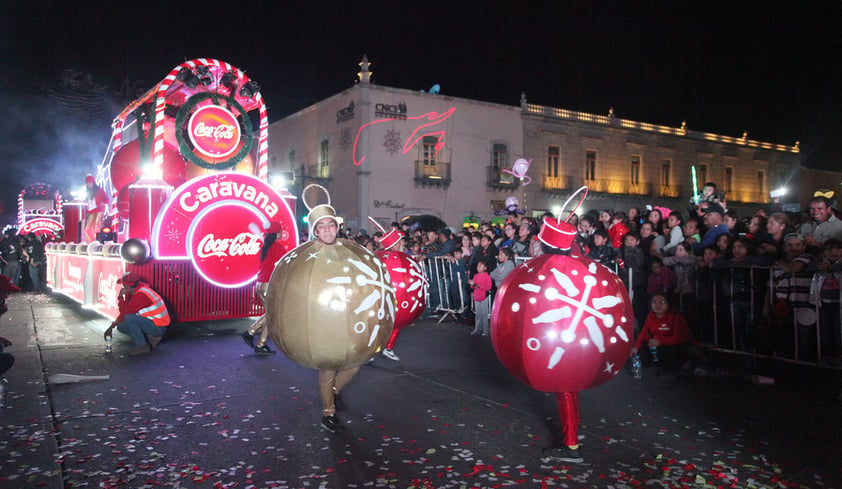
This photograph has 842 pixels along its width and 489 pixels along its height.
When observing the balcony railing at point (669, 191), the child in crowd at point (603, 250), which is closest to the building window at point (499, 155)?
the balcony railing at point (669, 191)

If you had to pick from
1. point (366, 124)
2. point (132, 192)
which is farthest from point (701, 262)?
point (366, 124)

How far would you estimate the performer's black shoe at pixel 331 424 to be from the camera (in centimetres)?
477

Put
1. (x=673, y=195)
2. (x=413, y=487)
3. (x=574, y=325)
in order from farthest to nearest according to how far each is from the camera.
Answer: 1. (x=673, y=195)
2. (x=574, y=325)
3. (x=413, y=487)

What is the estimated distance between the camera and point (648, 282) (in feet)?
27.0

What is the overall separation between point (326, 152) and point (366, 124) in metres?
3.94

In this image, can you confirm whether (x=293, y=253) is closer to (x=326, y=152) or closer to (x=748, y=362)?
(x=748, y=362)

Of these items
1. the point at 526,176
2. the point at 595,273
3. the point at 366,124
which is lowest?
the point at 595,273

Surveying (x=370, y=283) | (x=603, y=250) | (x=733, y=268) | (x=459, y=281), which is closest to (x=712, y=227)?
(x=733, y=268)

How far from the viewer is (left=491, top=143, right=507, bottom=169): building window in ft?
99.8

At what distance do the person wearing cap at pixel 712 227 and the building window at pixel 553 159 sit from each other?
23171 millimetres

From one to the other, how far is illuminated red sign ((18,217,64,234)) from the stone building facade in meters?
10.9

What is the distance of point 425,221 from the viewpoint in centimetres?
2856

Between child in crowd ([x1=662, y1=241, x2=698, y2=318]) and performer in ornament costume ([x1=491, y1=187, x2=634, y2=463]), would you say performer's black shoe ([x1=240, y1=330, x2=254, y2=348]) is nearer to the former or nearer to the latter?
performer in ornament costume ([x1=491, y1=187, x2=634, y2=463])

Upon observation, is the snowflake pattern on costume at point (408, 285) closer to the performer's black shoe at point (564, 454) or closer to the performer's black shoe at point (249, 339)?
the performer's black shoe at point (249, 339)
